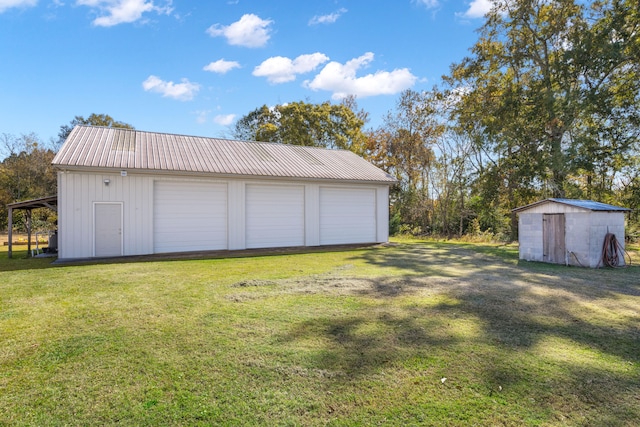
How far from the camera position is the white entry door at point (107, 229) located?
404 inches

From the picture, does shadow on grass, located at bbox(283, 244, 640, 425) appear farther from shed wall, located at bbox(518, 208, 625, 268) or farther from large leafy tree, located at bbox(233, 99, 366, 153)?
large leafy tree, located at bbox(233, 99, 366, 153)

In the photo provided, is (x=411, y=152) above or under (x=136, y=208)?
above

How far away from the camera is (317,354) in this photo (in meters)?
3.30

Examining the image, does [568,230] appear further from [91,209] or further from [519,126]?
[91,209]

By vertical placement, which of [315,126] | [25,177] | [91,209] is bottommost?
[91,209]

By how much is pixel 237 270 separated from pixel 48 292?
353 cm

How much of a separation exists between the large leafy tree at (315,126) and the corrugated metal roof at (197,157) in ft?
32.2

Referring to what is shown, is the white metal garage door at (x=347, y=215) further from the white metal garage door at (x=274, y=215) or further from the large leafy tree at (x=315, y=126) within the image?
the large leafy tree at (x=315, y=126)

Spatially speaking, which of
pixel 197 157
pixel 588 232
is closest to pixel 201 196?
pixel 197 157

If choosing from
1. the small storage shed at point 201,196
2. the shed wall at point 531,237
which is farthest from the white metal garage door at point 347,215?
the shed wall at point 531,237

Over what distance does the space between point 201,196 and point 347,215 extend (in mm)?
5841

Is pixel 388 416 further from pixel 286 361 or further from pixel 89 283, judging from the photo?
pixel 89 283

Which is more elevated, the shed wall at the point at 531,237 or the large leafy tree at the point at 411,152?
the large leafy tree at the point at 411,152

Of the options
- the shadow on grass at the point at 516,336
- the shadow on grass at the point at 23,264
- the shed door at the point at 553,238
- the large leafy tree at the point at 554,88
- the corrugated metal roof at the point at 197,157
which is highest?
the large leafy tree at the point at 554,88
